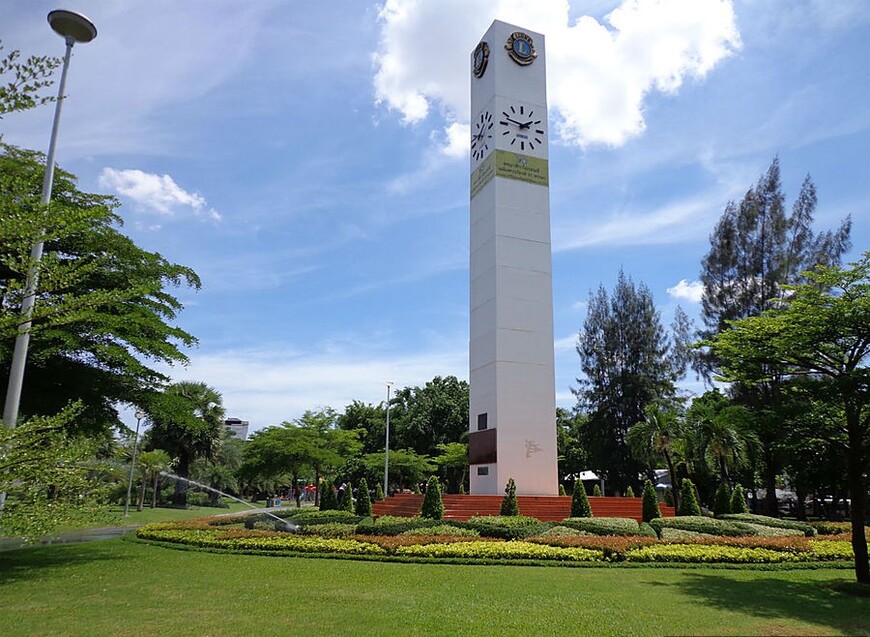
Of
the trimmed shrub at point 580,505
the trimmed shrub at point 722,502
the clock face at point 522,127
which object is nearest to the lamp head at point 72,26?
the trimmed shrub at point 580,505

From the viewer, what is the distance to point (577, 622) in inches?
322

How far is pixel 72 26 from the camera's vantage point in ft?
41.6

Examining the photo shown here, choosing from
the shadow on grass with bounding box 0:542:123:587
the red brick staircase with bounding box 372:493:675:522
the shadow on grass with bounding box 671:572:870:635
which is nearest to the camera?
the shadow on grass with bounding box 671:572:870:635

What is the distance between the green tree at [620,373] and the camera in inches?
1777

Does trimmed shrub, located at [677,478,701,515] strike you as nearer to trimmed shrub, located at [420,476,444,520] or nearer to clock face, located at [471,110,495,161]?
trimmed shrub, located at [420,476,444,520]

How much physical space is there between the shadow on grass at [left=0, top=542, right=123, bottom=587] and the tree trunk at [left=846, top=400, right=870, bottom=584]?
14967 millimetres

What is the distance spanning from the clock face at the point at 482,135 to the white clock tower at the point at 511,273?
0.05m

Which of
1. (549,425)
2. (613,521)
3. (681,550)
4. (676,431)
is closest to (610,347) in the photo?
(676,431)

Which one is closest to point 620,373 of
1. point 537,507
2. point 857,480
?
point 537,507

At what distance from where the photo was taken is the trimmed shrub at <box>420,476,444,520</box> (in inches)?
854

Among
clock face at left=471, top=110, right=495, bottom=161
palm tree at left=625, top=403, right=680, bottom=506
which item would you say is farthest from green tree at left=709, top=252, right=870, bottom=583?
clock face at left=471, top=110, right=495, bottom=161

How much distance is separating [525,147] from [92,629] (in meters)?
26.5

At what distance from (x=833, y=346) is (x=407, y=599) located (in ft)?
29.1

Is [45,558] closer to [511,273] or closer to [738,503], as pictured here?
[511,273]
